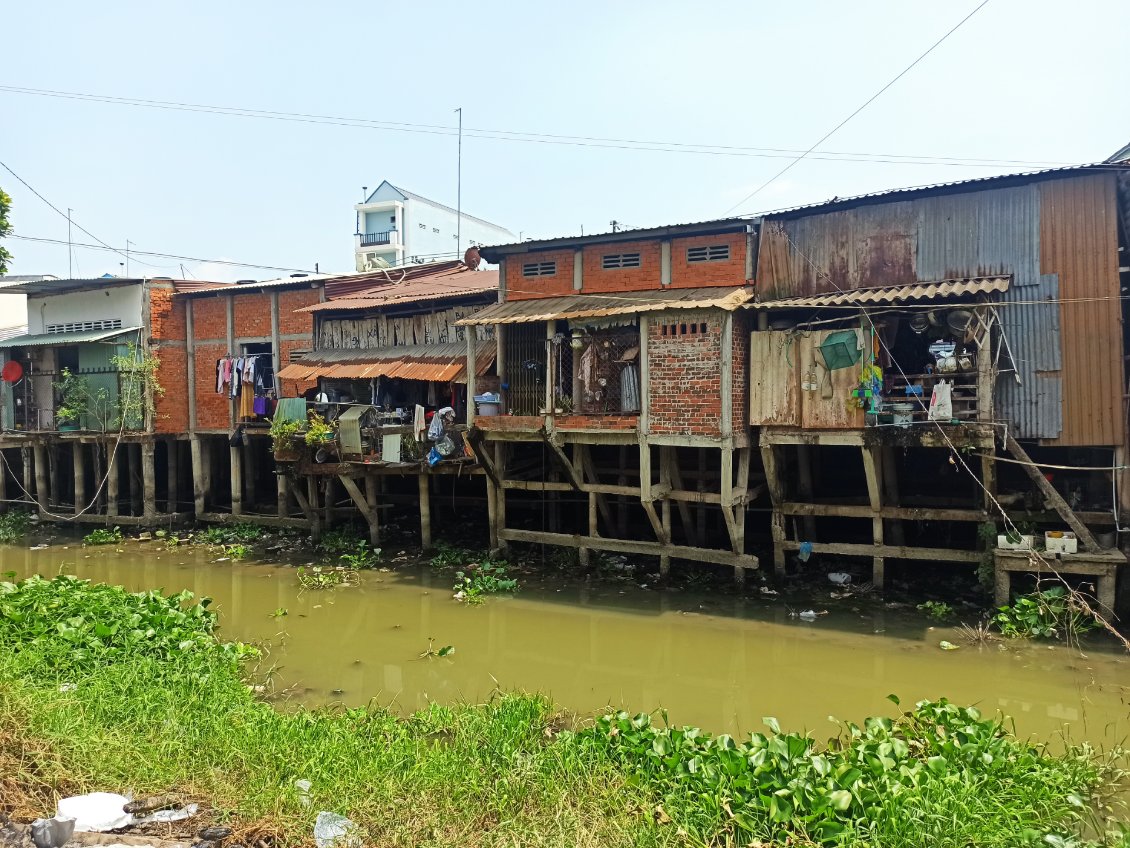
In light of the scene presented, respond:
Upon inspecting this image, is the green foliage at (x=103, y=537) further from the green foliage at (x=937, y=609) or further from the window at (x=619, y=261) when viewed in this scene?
the green foliage at (x=937, y=609)

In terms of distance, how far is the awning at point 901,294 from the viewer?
1029 cm

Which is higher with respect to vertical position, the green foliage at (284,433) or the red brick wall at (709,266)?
the red brick wall at (709,266)

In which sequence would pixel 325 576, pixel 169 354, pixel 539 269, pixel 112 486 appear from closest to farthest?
1. pixel 325 576
2. pixel 539 269
3. pixel 169 354
4. pixel 112 486

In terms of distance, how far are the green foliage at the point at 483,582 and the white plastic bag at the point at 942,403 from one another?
696 cm

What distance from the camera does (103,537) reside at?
17.9m

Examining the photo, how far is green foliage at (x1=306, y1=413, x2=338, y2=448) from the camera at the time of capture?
1504 centimetres

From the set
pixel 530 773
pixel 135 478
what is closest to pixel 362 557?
pixel 135 478

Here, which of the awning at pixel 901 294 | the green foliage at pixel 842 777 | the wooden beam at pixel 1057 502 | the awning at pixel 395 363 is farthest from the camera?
the awning at pixel 395 363

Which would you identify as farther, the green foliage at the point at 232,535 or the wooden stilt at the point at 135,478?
the wooden stilt at the point at 135,478

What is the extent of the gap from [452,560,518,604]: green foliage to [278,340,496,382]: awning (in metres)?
3.56

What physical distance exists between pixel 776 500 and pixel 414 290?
9.40 metres

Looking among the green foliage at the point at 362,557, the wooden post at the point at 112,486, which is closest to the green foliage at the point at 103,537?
the wooden post at the point at 112,486

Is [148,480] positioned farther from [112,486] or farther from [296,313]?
[296,313]

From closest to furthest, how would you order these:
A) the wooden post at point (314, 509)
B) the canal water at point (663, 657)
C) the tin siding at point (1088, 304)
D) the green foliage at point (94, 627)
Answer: the canal water at point (663, 657) < the green foliage at point (94, 627) < the tin siding at point (1088, 304) < the wooden post at point (314, 509)
